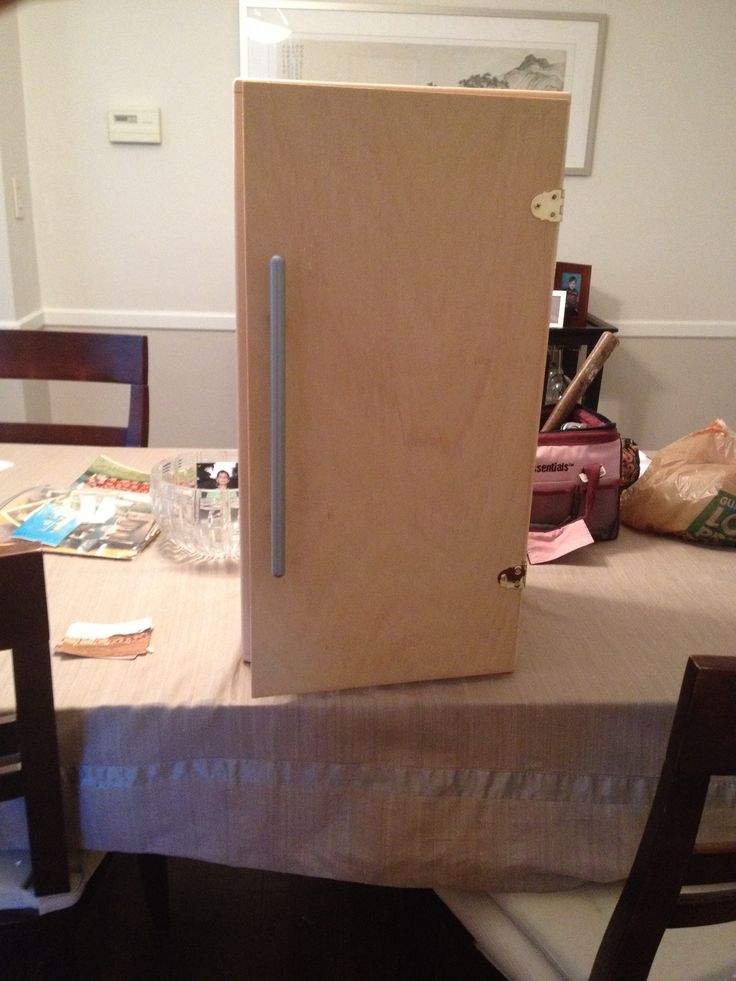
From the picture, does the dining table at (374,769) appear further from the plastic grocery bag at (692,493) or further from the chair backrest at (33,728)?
the plastic grocery bag at (692,493)

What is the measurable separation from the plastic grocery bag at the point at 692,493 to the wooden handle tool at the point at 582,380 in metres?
0.17

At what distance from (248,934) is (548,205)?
1222mm

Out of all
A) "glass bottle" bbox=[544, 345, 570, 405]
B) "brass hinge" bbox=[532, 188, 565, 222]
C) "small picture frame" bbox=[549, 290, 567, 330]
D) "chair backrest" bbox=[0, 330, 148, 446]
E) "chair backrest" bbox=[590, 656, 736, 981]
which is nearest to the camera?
"chair backrest" bbox=[590, 656, 736, 981]

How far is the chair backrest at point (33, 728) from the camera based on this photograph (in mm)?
704

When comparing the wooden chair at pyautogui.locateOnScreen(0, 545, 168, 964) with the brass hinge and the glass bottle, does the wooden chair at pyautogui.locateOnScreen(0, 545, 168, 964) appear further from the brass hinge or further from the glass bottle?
the glass bottle

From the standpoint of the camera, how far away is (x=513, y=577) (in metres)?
0.87

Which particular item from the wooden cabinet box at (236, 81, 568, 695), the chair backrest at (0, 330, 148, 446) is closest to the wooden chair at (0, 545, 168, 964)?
the wooden cabinet box at (236, 81, 568, 695)

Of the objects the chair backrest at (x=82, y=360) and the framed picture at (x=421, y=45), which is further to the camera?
the framed picture at (x=421, y=45)

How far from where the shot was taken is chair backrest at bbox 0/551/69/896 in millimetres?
704

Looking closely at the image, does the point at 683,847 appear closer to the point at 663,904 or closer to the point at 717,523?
the point at 663,904

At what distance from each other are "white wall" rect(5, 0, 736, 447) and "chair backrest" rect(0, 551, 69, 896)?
2.21 m

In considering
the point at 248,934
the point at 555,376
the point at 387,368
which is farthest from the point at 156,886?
the point at 555,376

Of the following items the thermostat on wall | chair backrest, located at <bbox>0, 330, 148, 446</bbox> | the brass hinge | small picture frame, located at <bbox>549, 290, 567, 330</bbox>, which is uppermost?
the thermostat on wall

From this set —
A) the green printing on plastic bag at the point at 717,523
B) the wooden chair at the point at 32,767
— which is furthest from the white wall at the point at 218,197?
the wooden chair at the point at 32,767
